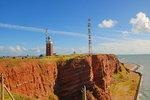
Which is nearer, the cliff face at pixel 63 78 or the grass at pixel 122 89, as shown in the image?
the cliff face at pixel 63 78

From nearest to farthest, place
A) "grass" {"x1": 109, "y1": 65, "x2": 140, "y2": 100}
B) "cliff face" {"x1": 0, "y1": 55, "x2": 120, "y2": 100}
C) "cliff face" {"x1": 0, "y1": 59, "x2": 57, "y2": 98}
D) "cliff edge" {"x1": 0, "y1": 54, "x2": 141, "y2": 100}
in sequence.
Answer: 1. "cliff face" {"x1": 0, "y1": 59, "x2": 57, "y2": 98}
2. "cliff edge" {"x1": 0, "y1": 54, "x2": 141, "y2": 100}
3. "cliff face" {"x1": 0, "y1": 55, "x2": 120, "y2": 100}
4. "grass" {"x1": 109, "y1": 65, "x2": 140, "y2": 100}

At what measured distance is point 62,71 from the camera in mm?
63344

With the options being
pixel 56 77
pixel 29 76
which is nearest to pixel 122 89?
pixel 56 77

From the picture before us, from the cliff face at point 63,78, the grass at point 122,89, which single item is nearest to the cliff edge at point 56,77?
the cliff face at point 63,78

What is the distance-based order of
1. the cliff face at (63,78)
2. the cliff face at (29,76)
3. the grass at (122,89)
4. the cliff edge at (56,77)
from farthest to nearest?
the grass at (122,89), the cliff face at (63,78), the cliff edge at (56,77), the cliff face at (29,76)

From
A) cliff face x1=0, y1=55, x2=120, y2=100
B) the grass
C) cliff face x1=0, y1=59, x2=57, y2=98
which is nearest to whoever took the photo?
cliff face x1=0, y1=59, x2=57, y2=98

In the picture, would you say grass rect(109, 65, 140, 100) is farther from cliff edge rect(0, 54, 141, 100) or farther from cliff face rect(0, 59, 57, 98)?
cliff face rect(0, 59, 57, 98)

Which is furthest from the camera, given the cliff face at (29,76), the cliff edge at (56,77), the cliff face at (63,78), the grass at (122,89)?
the grass at (122,89)

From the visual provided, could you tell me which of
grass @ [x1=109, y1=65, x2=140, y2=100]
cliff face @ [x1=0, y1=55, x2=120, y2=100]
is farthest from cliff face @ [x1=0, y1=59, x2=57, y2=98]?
grass @ [x1=109, y1=65, x2=140, y2=100]

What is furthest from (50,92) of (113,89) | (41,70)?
(113,89)

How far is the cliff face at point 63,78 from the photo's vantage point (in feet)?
170

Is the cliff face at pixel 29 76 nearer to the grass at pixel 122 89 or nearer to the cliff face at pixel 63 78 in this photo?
the cliff face at pixel 63 78

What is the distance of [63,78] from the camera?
6300 centimetres

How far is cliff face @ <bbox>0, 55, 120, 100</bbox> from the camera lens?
51.9 m
